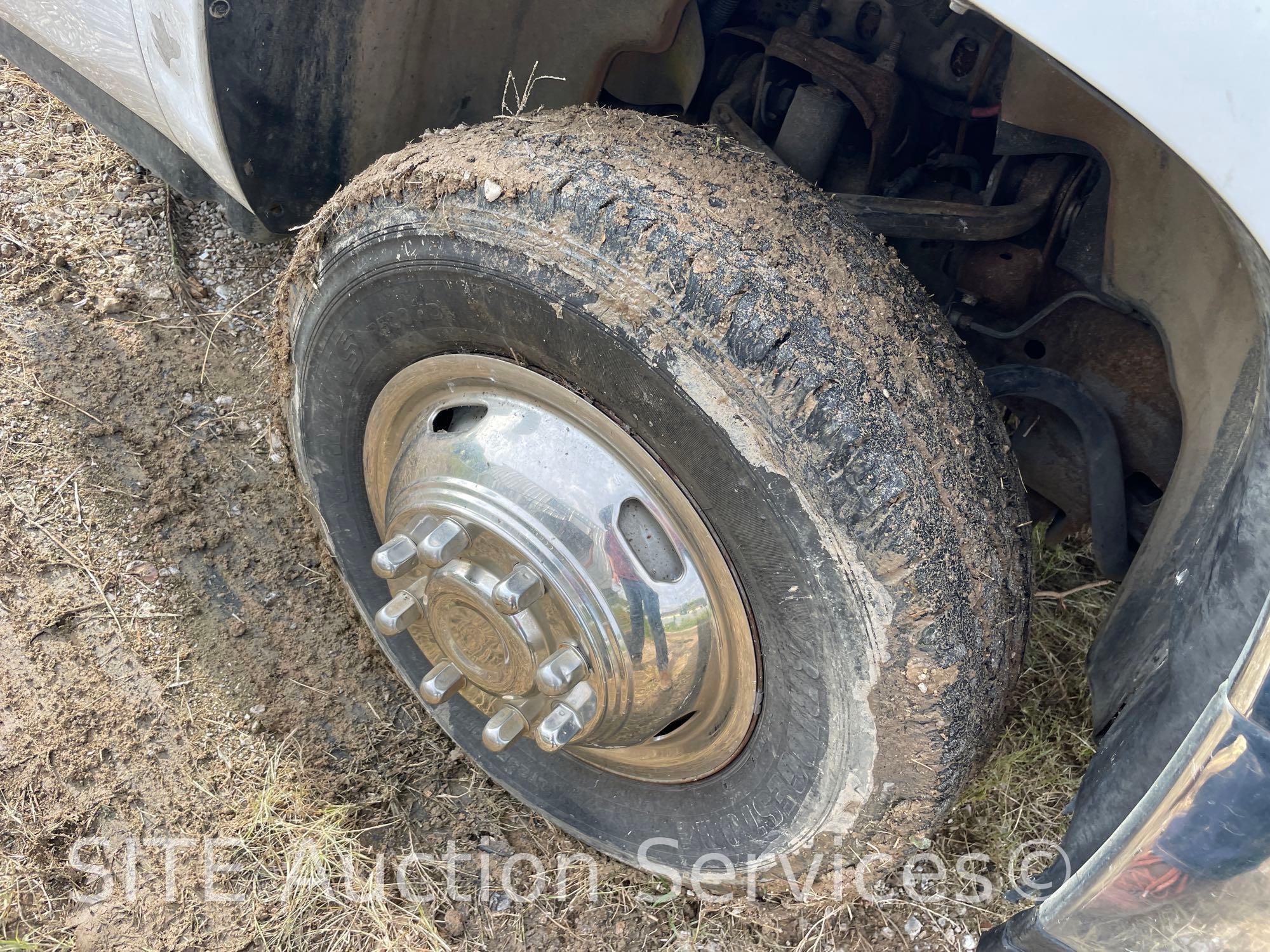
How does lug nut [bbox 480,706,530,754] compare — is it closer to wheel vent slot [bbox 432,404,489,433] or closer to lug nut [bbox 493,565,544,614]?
lug nut [bbox 493,565,544,614]

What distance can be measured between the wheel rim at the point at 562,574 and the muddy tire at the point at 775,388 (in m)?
0.06

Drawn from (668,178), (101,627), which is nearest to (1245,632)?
(668,178)

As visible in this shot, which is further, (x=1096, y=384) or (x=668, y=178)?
(x=1096, y=384)

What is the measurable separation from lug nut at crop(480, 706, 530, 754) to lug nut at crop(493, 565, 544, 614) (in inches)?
8.7

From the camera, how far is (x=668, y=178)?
108 centimetres

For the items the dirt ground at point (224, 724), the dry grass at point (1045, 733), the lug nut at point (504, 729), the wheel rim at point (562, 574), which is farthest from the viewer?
the dry grass at point (1045, 733)

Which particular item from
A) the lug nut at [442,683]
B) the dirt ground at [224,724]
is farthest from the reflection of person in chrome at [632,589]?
the dirt ground at [224,724]

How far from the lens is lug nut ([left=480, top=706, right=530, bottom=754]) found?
1.35 metres

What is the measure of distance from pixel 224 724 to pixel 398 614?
0.69 metres

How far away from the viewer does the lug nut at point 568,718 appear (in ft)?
4.16

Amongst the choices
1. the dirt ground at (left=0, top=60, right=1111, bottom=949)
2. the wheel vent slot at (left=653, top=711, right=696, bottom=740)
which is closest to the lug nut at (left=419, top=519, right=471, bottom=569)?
the wheel vent slot at (left=653, top=711, right=696, bottom=740)

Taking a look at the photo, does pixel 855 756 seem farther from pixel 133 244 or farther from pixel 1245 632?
pixel 133 244

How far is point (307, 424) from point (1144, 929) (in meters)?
1.42

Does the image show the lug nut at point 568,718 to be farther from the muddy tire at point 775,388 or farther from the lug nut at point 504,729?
the muddy tire at point 775,388
